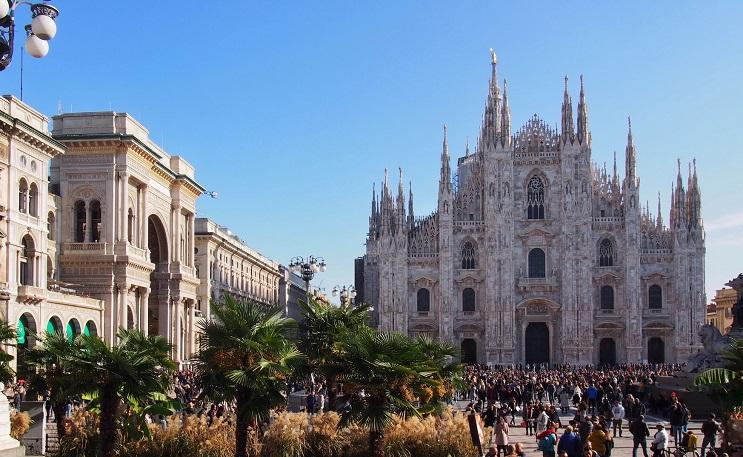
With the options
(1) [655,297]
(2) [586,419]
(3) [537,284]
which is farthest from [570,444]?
(1) [655,297]

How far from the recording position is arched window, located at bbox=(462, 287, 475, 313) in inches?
2886

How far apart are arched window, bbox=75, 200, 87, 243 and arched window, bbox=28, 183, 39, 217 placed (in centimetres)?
717

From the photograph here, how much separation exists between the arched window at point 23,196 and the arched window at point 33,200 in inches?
17.3

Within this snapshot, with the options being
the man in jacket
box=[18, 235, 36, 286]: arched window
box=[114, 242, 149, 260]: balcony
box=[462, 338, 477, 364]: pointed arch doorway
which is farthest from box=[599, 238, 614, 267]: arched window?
the man in jacket

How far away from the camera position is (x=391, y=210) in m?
75.5

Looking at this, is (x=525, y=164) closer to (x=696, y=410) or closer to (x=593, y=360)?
(x=593, y=360)

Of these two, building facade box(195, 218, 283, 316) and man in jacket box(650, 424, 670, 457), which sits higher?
building facade box(195, 218, 283, 316)

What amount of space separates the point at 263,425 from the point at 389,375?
387 centimetres

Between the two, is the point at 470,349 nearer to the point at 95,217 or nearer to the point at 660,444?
the point at 95,217

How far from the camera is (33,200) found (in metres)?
38.2

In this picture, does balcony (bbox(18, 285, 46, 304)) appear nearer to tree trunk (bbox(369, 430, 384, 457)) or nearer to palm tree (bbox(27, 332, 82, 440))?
palm tree (bbox(27, 332, 82, 440))

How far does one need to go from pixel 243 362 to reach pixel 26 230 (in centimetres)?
2232

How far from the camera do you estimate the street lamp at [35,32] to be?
492 inches

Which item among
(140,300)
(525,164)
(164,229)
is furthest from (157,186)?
(525,164)
